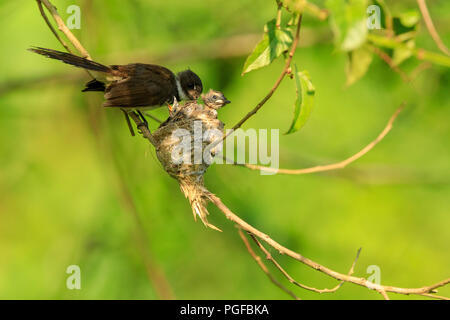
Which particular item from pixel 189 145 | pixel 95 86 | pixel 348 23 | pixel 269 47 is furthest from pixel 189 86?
pixel 348 23

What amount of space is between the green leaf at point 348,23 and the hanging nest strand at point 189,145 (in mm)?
2293

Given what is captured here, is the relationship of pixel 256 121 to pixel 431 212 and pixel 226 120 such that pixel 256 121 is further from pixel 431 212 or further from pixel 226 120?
pixel 431 212

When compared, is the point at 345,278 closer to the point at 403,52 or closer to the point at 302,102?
the point at 302,102

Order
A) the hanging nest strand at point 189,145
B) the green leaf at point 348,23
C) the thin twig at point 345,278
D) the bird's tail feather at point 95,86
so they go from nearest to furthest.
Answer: the green leaf at point 348,23 → the thin twig at point 345,278 → the hanging nest strand at point 189,145 → the bird's tail feather at point 95,86

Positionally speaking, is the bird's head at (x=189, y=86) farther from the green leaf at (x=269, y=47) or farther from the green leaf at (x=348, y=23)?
the green leaf at (x=348, y=23)

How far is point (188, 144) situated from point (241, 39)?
283cm

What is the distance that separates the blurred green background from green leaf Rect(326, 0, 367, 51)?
460 cm

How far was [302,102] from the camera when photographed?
2314mm

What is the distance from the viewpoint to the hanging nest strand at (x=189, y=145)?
13.6 feet

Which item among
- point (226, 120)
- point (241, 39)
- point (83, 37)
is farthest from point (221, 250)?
point (83, 37)

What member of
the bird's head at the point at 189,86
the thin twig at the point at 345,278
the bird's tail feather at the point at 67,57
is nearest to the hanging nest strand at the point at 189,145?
the bird's head at the point at 189,86

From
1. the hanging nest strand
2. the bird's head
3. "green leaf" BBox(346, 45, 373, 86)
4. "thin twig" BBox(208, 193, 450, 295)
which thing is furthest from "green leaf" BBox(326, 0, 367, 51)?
the bird's head

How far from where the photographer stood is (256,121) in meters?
9.23

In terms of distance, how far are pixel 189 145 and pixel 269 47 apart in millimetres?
2219
